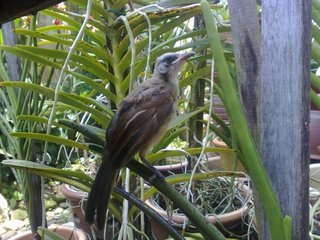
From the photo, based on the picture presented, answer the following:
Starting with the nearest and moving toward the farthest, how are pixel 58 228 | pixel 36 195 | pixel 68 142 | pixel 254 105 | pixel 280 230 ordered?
1. pixel 280 230
2. pixel 254 105
3. pixel 68 142
4. pixel 36 195
5. pixel 58 228

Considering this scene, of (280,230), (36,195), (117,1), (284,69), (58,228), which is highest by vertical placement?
(117,1)

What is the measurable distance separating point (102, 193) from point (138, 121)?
0.33 ft

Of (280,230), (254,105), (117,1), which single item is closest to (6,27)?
(117,1)

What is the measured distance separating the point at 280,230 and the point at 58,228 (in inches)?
32.9

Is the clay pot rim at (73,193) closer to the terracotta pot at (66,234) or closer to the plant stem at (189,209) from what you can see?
the terracotta pot at (66,234)

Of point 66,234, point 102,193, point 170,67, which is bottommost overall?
point 66,234

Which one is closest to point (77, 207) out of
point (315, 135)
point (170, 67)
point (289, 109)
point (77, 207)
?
point (77, 207)

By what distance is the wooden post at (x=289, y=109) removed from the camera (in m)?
0.40

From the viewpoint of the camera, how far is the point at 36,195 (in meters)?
0.88

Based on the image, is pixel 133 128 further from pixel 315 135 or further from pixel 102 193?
pixel 315 135

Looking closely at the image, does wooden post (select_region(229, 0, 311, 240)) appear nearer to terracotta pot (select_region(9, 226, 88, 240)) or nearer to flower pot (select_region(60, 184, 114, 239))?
terracotta pot (select_region(9, 226, 88, 240))

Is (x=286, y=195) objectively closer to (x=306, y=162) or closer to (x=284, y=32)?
(x=306, y=162)

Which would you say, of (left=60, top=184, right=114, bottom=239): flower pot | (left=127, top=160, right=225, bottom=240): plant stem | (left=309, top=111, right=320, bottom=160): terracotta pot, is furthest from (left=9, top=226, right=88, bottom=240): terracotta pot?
(left=309, top=111, right=320, bottom=160): terracotta pot

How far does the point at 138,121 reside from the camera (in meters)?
0.54
